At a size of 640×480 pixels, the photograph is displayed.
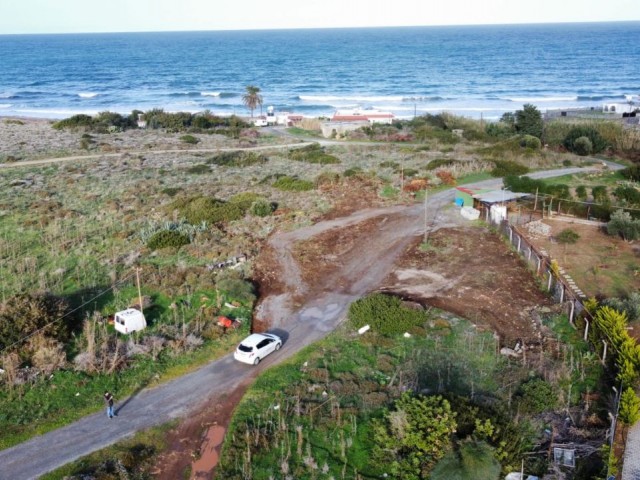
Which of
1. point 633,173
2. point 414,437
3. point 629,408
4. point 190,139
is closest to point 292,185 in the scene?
point 190,139

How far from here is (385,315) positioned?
2520cm

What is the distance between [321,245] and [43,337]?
648 inches

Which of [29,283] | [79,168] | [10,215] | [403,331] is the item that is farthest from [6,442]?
[79,168]

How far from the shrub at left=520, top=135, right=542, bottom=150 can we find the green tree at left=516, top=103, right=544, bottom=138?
176 inches

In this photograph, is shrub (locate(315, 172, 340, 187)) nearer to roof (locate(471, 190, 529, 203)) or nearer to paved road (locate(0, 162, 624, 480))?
roof (locate(471, 190, 529, 203))

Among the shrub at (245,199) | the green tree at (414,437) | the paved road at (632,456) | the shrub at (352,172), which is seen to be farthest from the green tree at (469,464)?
the shrub at (352,172)

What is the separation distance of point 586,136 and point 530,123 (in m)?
8.24

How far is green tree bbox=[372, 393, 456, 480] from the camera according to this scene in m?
17.1

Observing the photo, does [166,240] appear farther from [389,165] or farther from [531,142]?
[531,142]

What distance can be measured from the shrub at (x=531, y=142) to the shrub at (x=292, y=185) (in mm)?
27442

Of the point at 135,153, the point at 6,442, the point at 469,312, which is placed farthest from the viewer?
the point at 135,153

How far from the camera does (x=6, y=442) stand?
18.5 m

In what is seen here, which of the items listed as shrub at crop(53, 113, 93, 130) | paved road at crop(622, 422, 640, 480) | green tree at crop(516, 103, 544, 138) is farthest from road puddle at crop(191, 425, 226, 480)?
shrub at crop(53, 113, 93, 130)

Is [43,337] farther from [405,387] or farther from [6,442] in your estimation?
[405,387]
